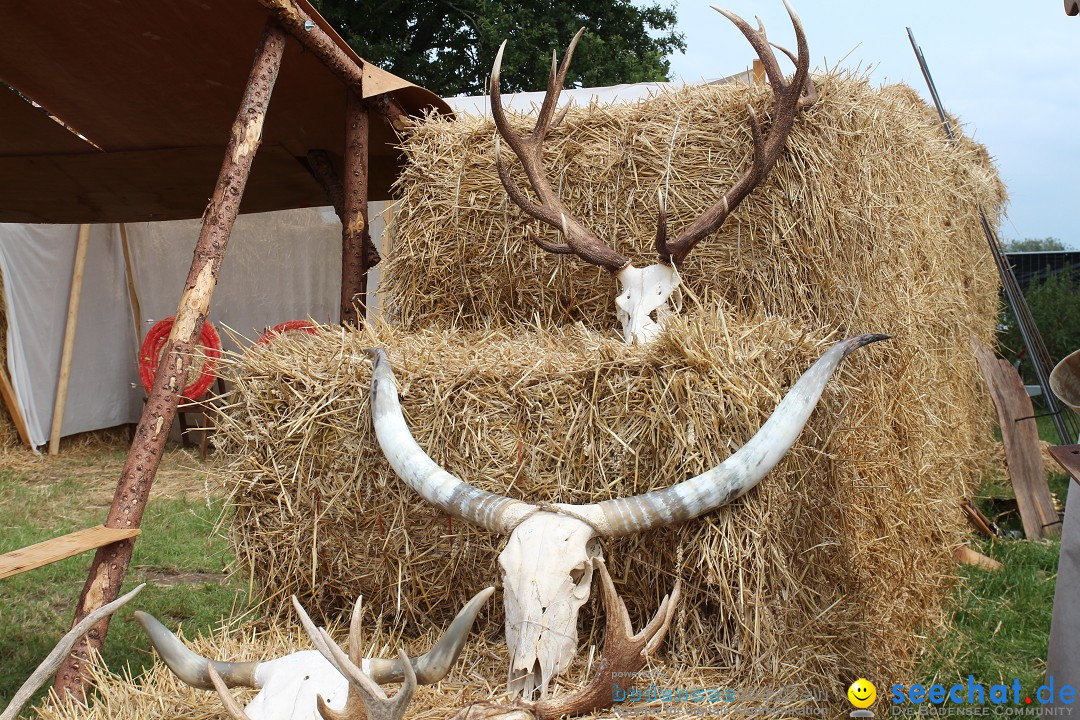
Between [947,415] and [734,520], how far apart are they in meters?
2.76

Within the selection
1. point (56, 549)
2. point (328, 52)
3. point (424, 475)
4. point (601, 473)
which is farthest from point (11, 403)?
point (601, 473)

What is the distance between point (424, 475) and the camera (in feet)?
7.68

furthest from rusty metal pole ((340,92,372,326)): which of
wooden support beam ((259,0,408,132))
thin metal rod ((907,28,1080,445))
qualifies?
thin metal rod ((907,28,1080,445))

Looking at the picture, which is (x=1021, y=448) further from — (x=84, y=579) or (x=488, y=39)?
(x=488, y=39)

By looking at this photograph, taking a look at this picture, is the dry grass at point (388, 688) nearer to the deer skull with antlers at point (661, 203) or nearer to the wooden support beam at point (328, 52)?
the deer skull with antlers at point (661, 203)

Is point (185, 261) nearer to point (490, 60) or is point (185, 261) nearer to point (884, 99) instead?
point (490, 60)

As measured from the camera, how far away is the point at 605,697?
1952 mm

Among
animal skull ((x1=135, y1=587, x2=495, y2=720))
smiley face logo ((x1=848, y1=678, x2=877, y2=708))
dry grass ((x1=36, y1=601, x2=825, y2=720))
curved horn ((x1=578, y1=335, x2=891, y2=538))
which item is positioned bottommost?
smiley face logo ((x1=848, y1=678, x2=877, y2=708))

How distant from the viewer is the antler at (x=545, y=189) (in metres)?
3.31

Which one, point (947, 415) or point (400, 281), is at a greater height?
point (400, 281)

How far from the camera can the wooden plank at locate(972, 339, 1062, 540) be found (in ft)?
16.7

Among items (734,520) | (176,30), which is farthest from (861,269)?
(176,30)

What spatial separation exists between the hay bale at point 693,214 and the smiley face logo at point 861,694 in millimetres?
1227

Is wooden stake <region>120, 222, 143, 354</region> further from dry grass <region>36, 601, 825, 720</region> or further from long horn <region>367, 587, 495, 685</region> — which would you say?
long horn <region>367, 587, 495, 685</region>
